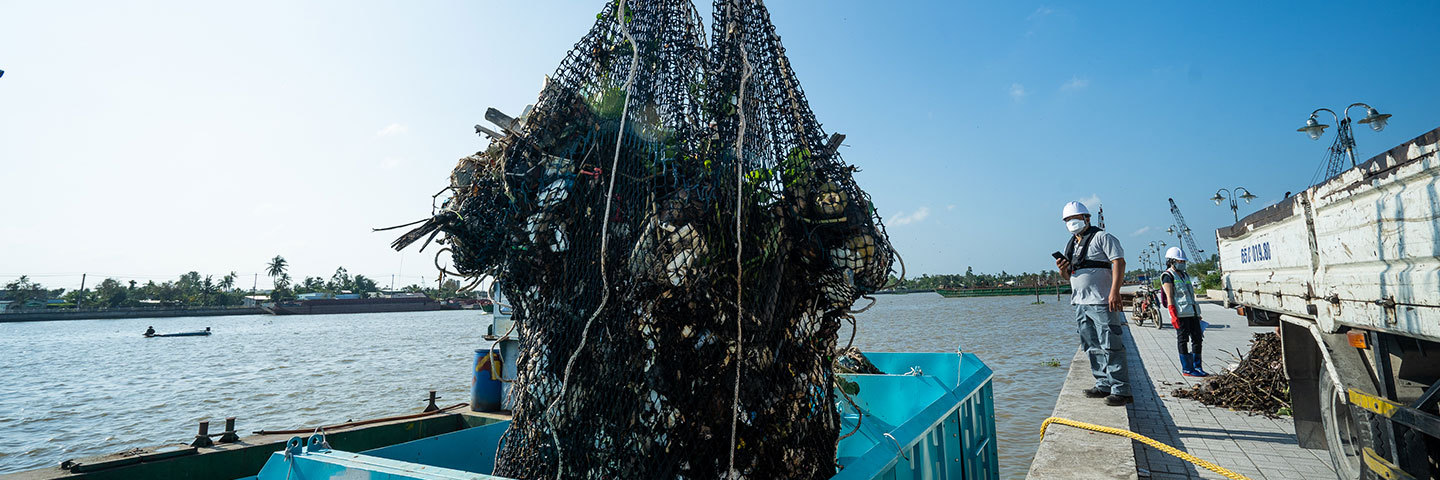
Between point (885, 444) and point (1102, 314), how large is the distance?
420 cm

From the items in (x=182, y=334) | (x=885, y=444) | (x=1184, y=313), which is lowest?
(x=182, y=334)

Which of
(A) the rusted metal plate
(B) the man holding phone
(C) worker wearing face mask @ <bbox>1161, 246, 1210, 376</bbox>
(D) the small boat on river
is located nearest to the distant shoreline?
(D) the small boat on river

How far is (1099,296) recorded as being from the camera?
213 inches

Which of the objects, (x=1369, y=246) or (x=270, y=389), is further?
(x=270, y=389)

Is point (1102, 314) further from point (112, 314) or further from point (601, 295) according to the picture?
point (112, 314)

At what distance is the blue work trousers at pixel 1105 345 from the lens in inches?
212

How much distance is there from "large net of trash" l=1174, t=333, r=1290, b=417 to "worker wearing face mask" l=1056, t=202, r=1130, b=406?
1.38 metres

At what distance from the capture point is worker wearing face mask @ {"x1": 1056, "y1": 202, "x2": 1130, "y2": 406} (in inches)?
211

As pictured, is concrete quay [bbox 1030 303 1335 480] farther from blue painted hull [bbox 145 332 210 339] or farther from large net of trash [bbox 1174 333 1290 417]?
blue painted hull [bbox 145 332 210 339]

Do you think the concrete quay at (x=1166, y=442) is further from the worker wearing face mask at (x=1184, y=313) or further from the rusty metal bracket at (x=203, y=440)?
the rusty metal bracket at (x=203, y=440)

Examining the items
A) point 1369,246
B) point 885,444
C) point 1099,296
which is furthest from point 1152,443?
point 885,444

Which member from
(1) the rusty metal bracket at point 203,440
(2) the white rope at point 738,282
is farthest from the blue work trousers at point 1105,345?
(1) the rusty metal bracket at point 203,440

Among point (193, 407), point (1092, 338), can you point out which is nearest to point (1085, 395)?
point (1092, 338)

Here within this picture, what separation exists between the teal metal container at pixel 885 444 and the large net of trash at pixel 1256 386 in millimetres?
3525
